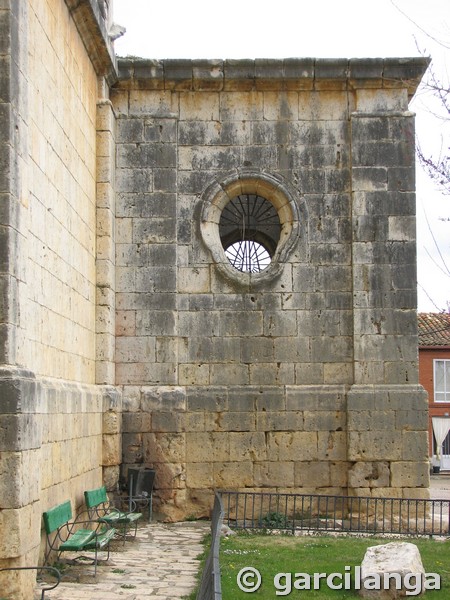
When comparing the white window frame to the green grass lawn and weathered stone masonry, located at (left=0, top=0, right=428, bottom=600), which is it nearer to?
weathered stone masonry, located at (left=0, top=0, right=428, bottom=600)

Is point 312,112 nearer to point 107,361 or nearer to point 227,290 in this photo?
point 227,290

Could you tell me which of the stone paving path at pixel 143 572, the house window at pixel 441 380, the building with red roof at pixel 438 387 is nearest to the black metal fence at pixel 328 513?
the stone paving path at pixel 143 572

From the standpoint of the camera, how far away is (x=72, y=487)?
10008 millimetres

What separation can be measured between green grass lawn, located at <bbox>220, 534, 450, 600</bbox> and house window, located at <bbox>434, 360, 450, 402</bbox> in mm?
21526

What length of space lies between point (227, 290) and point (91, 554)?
4.37 m

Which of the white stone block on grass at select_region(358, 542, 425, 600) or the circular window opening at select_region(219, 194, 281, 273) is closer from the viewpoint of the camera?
the white stone block on grass at select_region(358, 542, 425, 600)

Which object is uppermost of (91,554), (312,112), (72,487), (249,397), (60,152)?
(312,112)

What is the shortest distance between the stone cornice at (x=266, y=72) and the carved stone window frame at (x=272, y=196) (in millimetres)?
1349

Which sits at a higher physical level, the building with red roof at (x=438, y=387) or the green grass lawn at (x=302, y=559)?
the building with red roof at (x=438, y=387)

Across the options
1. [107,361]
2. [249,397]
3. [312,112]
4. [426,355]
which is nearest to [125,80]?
[312,112]

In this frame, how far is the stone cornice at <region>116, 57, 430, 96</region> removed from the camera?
41.9 feet

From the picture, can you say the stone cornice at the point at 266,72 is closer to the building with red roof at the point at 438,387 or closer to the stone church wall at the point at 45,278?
the stone church wall at the point at 45,278

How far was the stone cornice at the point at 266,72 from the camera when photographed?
→ 12.8 metres

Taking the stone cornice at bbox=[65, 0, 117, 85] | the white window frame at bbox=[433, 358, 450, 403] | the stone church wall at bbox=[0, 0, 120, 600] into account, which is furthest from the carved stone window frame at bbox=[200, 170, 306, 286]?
the white window frame at bbox=[433, 358, 450, 403]
